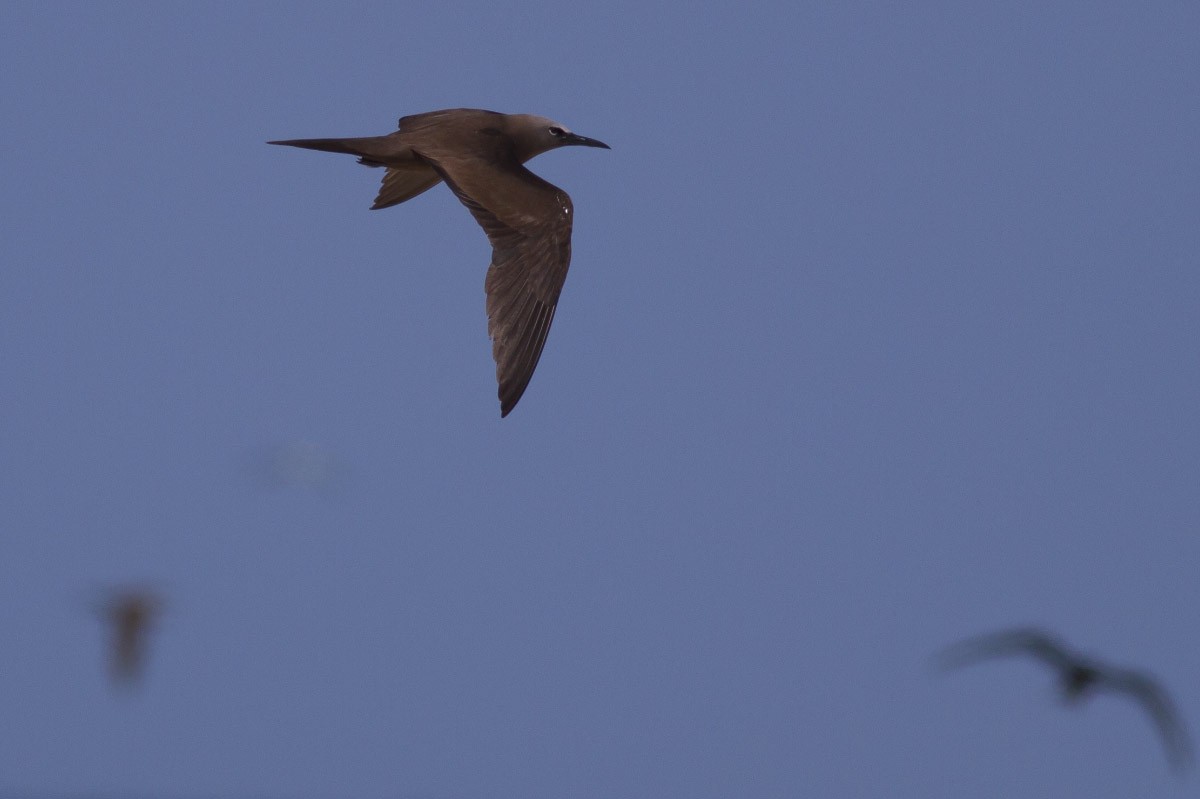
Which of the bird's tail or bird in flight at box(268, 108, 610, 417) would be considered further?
the bird's tail

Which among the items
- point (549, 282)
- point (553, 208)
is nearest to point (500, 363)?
point (549, 282)

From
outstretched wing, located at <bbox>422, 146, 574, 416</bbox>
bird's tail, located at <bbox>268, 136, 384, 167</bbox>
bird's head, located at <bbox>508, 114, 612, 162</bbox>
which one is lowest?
outstretched wing, located at <bbox>422, 146, 574, 416</bbox>

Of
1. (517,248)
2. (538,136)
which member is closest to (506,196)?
(517,248)

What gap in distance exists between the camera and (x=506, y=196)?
29.5 ft

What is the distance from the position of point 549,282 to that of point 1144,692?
13.9ft

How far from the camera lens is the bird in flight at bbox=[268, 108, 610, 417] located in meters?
8.30

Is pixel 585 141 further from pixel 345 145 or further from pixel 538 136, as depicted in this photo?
pixel 345 145

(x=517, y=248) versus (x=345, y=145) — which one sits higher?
(x=345, y=145)

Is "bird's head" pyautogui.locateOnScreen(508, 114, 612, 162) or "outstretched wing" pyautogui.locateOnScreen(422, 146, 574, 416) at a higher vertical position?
"bird's head" pyautogui.locateOnScreen(508, 114, 612, 162)

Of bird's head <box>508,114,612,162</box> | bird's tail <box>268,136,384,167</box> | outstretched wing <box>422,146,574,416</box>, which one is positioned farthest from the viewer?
bird's head <box>508,114,612,162</box>

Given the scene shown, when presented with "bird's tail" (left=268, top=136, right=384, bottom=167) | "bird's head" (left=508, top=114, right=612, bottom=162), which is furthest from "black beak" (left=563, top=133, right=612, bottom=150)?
"bird's tail" (left=268, top=136, right=384, bottom=167)

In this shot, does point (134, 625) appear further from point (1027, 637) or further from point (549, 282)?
point (1027, 637)

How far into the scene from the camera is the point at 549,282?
344 inches

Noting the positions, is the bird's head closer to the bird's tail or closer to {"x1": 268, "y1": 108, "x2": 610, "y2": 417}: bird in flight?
{"x1": 268, "y1": 108, "x2": 610, "y2": 417}: bird in flight
